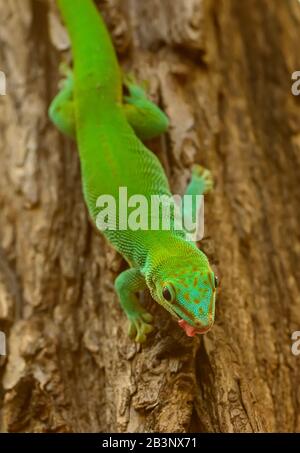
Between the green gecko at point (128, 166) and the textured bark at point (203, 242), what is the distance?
0.20 m

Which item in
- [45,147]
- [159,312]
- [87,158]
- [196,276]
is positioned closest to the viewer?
[196,276]

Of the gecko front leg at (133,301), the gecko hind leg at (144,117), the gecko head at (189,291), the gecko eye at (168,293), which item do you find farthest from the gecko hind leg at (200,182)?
the gecko eye at (168,293)

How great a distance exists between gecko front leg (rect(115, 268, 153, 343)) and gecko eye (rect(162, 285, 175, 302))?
50 cm

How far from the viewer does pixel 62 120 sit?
4.23m

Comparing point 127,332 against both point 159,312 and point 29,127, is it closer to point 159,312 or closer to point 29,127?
point 159,312

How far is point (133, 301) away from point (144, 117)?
132cm

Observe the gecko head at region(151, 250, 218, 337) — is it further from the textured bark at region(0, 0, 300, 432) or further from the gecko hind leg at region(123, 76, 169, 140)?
the gecko hind leg at region(123, 76, 169, 140)

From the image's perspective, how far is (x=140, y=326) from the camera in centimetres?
352

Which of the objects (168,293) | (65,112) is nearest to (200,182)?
(65,112)

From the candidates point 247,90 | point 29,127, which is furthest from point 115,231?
point 247,90

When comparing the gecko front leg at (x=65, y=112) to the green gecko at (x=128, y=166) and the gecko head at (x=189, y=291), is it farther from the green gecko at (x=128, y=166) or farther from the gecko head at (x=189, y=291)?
the gecko head at (x=189, y=291)

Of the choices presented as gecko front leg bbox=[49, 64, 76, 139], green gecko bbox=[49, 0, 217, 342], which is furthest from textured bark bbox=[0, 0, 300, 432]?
gecko front leg bbox=[49, 64, 76, 139]

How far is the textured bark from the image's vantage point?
11.3 feet

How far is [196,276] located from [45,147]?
2094 millimetres
